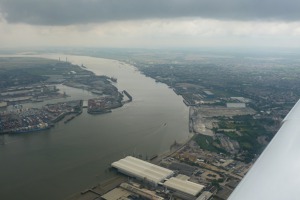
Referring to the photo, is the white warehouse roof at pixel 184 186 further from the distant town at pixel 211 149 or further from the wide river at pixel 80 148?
the wide river at pixel 80 148

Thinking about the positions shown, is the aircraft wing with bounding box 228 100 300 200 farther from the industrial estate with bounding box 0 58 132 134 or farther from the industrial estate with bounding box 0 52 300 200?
the industrial estate with bounding box 0 58 132 134

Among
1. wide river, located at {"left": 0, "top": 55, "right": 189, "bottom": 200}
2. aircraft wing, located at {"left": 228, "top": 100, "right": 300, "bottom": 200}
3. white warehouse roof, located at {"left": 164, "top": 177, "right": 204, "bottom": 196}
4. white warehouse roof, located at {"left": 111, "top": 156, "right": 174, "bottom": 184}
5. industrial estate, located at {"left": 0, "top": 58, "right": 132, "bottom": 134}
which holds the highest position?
aircraft wing, located at {"left": 228, "top": 100, "right": 300, "bottom": 200}

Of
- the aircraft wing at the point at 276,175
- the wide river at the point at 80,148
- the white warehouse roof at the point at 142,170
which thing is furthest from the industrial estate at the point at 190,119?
the aircraft wing at the point at 276,175

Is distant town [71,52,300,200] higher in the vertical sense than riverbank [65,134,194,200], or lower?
higher

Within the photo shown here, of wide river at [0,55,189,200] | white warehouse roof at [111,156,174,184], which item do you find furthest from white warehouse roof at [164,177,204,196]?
wide river at [0,55,189,200]

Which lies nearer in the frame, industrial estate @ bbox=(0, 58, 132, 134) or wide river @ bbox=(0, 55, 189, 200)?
wide river @ bbox=(0, 55, 189, 200)

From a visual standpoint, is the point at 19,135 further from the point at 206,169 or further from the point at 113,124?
the point at 206,169

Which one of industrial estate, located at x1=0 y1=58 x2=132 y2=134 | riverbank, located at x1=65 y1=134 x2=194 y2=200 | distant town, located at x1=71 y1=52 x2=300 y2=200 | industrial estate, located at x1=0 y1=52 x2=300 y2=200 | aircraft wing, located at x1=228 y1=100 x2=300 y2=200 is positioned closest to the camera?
aircraft wing, located at x1=228 y1=100 x2=300 y2=200
